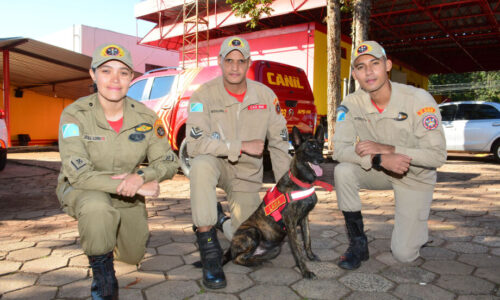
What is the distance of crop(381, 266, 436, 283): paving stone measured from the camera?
2.58m

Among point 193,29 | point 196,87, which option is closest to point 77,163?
point 196,87

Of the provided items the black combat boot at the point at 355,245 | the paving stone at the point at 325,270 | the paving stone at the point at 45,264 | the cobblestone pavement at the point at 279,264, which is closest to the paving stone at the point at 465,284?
the cobblestone pavement at the point at 279,264

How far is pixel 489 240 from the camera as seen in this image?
11.2ft

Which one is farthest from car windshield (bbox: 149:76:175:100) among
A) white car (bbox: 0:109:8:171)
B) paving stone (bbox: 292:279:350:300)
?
paving stone (bbox: 292:279:350:300)

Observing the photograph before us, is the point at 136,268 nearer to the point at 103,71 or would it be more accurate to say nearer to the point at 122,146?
the point at 122,146

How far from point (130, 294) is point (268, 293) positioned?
958 millimetres

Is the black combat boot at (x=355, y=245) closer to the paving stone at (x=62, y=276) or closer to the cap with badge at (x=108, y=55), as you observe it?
the paving stone at (x=62, y=276)

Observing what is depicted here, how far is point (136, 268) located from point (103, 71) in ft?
5.19

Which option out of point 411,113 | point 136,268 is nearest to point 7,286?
point 136,268

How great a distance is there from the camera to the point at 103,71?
251cm

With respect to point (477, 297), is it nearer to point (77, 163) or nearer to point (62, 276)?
point (77, 163)

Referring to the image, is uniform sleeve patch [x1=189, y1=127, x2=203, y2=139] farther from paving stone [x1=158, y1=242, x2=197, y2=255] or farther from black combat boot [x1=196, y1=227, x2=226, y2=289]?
paving stone [x1=158, y1=242, x2=197, y2=255]

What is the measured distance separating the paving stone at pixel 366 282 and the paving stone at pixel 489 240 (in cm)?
145

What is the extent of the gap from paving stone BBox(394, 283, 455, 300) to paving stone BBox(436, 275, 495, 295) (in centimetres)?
9
